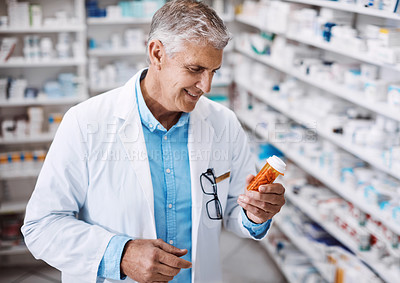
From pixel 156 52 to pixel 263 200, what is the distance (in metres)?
0.62

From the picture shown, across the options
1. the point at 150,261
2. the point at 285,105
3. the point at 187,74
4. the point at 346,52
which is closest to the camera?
the point at 150,261

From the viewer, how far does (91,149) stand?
59.9 inches

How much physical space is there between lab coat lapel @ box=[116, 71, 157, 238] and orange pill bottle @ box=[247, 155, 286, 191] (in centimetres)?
37

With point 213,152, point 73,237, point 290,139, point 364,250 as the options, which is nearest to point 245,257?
point 290,139

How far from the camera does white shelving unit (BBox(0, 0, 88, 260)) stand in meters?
3.78

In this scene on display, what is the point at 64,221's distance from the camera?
1471 mm

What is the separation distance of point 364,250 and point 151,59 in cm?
189

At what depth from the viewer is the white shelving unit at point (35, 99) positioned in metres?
3.78

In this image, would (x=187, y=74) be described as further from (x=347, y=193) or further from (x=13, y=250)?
(x=13, y=250)

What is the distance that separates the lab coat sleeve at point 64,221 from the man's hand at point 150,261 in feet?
0.33

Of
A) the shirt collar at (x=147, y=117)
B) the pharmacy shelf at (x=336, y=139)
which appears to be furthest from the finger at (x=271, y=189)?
the pharmacy shelf at (x=336, y=139)

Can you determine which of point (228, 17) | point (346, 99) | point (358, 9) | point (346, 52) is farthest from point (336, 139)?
point (228, 17)

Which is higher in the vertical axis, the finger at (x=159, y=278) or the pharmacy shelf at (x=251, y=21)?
the pharmacy shelf at (x=251, y=21)

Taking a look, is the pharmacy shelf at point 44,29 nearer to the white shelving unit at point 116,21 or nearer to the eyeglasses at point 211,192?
the white shelving unit at point 116,21
